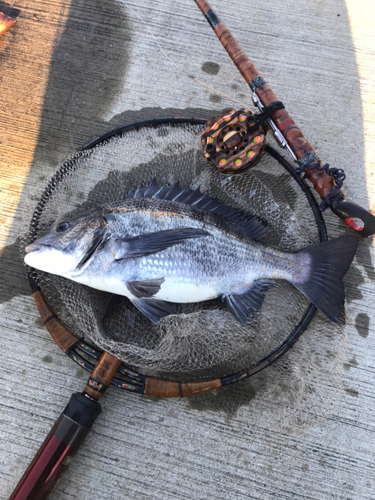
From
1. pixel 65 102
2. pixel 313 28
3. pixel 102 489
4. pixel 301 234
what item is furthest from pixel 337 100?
pixel 102 489

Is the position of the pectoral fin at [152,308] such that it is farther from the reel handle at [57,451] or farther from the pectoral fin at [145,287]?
the reel handle at [57,451]

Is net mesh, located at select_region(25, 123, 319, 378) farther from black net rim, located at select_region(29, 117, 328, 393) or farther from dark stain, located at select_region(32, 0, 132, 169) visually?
dark stain, located at select_region(32, 0, 132, 169)

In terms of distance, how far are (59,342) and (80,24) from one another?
287cm

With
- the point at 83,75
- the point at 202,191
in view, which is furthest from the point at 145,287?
the point at 83,75

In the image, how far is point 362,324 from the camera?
249cm

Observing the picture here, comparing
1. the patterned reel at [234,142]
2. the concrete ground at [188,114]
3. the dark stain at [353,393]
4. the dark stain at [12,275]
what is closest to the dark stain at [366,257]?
the concrete ground at [188,114]

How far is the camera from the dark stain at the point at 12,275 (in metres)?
2.50

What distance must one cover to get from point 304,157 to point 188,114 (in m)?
1.22

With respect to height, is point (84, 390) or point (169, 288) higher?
point (169, 288)

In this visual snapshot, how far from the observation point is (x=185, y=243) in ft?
6.77

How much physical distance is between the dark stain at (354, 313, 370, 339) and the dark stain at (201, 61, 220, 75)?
244cm

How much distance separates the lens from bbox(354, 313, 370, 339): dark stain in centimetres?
248

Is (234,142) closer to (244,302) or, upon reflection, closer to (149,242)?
(149,242)

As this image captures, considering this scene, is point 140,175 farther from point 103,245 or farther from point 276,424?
point 276,424
